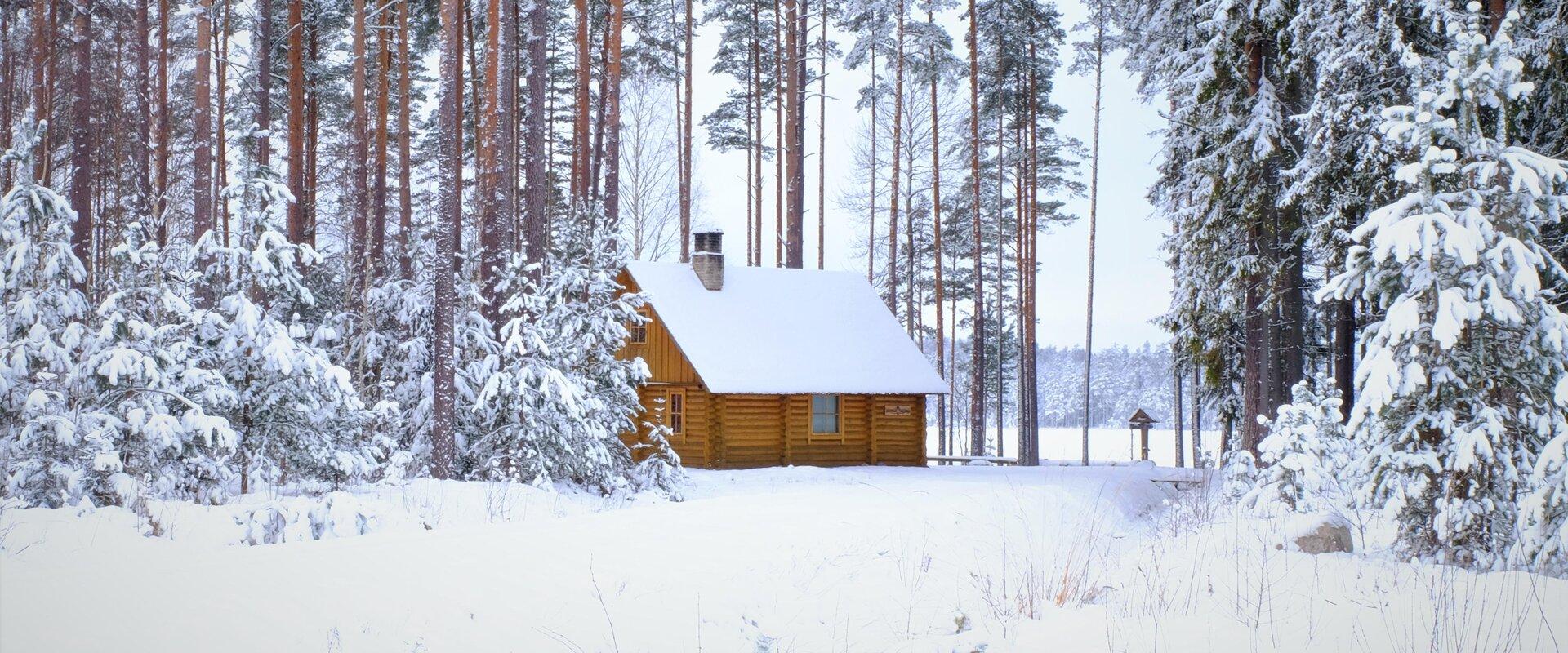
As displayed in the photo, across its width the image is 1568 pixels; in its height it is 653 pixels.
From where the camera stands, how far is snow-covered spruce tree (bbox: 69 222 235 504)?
10.7m

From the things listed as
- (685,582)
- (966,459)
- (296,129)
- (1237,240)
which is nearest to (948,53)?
(966,459)

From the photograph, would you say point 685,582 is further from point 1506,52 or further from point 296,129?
point 296,129

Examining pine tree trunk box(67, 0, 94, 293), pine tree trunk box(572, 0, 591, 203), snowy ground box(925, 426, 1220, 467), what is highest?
pine tree trunk box(572, 0, 591, 203)

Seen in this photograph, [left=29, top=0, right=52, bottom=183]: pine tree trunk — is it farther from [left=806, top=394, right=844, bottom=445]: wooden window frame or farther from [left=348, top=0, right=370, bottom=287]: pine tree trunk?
[left=806, top=394, right=844, bottom=445]: wooden window frame

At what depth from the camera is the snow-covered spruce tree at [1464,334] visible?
7.82m

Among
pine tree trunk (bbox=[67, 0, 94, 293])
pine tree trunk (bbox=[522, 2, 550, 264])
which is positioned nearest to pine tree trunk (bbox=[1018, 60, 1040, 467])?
pine tree trunk (bbox=[522, 2, 550, 264])

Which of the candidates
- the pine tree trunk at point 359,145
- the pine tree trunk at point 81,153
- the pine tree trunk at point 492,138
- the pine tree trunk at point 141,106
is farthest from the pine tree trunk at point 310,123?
the pine tree trunk at point 492,138

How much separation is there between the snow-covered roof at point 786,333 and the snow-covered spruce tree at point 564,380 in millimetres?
6308

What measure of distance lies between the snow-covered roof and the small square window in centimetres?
84

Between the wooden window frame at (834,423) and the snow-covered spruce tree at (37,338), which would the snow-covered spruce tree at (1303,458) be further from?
the wooden window frame at (834,423)

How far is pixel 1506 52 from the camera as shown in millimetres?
8234

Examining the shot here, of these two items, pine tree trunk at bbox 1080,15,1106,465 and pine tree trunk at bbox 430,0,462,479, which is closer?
pine tree trunk at bbox 430,0,462,479

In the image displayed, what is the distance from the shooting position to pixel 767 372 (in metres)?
24.1

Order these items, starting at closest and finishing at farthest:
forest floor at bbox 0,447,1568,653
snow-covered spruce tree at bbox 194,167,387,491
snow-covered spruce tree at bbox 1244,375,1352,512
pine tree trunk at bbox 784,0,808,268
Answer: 1. forest floor at bbox 0,447,1568,653
2. snow-covered spruce tree at bbox 1244,375,1352,512
3. snow-covered spruce tree at bbox 194,167,387,491
4. pine tree trunk at bbox 784,0,808,268
